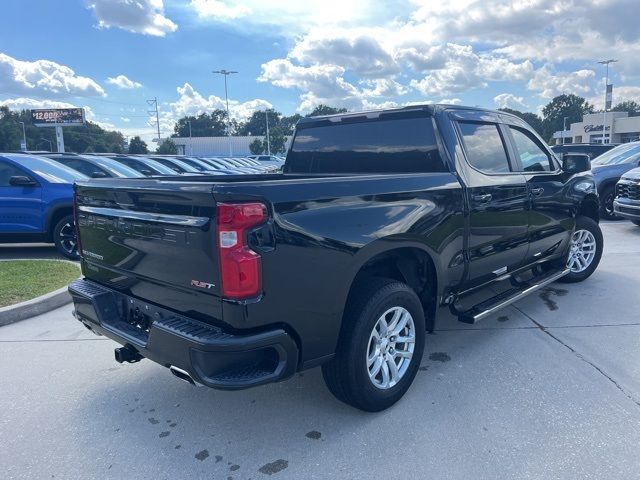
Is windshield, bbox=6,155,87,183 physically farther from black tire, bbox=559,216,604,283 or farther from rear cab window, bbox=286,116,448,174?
black tire, bbox=559,216,604,283

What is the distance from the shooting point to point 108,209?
3158 mm

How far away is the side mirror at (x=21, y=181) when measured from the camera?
7.45 meters

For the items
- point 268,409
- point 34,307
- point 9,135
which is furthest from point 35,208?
point 9,135

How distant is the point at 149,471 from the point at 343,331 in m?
1.32

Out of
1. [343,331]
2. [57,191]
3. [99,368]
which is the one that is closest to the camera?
[343,331]

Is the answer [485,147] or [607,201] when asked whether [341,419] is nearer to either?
[485,147]

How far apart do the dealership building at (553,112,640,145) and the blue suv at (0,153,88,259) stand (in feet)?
222

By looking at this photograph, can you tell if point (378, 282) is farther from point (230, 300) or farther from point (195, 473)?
point (195, 473)

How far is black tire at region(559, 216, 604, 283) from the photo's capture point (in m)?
6.00

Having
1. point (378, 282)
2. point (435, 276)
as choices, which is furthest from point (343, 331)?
point (435, 276)

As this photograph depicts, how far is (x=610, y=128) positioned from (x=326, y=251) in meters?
76.7

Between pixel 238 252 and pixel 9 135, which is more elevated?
pixel 9 135

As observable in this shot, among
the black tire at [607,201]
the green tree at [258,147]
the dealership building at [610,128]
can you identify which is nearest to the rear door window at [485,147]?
the black tire at [607,201]

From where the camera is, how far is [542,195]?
4.82 meters
